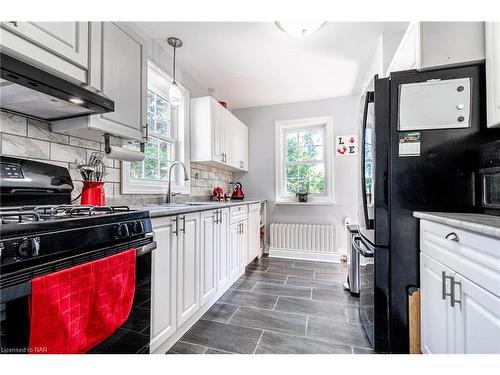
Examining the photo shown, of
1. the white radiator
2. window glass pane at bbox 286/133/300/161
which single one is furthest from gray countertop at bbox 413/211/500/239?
window glass pane at bbox 286/133/300/161

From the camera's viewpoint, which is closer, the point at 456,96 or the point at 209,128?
the point at 456,96

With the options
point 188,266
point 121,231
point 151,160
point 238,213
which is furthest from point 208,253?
point 151,160

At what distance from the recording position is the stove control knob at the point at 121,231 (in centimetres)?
94

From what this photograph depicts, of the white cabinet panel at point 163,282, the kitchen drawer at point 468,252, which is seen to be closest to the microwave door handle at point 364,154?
the kitchen drawer at point 468,252

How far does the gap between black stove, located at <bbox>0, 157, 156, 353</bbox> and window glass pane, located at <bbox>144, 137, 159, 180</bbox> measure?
2.93 feet

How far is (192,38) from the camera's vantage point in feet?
7.28

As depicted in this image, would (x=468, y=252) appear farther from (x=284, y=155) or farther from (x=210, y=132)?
(x=284, y=155)

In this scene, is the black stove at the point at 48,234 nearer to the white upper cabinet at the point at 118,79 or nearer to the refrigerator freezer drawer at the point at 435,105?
the white upper cabinet at the point at 118,79

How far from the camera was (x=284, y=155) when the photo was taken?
13.0 feet

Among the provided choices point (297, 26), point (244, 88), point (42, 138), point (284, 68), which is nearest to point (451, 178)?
point (297, 26)

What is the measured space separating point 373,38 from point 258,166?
7.67 ft
